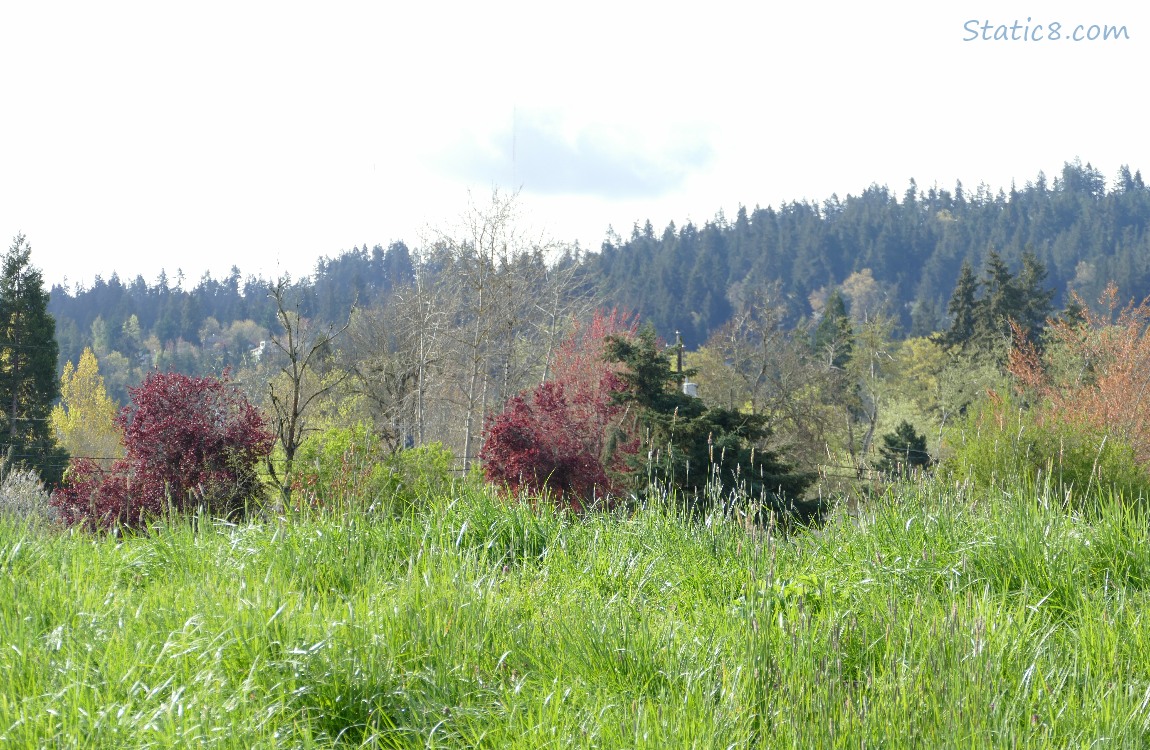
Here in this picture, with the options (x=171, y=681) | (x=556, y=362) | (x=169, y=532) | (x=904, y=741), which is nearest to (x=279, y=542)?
(x=169, y=532)

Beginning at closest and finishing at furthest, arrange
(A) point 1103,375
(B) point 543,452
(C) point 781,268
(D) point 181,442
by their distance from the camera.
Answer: (D) point 181,442 → (B) point 543,452 → (A) point 1103,375 → (C) point 781,268

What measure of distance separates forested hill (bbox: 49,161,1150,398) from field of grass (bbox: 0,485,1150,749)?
86.2m

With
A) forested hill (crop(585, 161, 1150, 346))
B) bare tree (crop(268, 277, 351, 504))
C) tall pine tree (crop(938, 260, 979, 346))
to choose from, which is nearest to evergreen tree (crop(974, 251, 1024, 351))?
tall pine tree (crop(938, 260, 979, 346))

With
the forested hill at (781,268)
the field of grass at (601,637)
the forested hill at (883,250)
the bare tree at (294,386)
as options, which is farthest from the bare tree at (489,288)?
the forested hill at (883,250)

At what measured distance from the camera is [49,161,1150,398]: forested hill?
4109 inches

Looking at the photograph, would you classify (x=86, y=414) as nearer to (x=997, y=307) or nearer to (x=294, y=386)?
(x=294, y=386)

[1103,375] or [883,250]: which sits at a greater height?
[883,250]

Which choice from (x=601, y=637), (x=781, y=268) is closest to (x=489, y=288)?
(x=601, y=637)

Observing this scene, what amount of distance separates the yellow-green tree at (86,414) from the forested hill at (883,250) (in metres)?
62.2

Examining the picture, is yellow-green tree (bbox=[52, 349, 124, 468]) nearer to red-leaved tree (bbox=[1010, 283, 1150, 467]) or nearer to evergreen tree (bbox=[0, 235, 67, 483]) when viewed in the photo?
evergreen tree (bbox=[0, 235, 67, 483])

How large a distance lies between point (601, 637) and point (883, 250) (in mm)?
138564

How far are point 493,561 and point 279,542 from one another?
101cm

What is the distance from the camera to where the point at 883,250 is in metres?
133

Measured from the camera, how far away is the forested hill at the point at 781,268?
10438 cm
